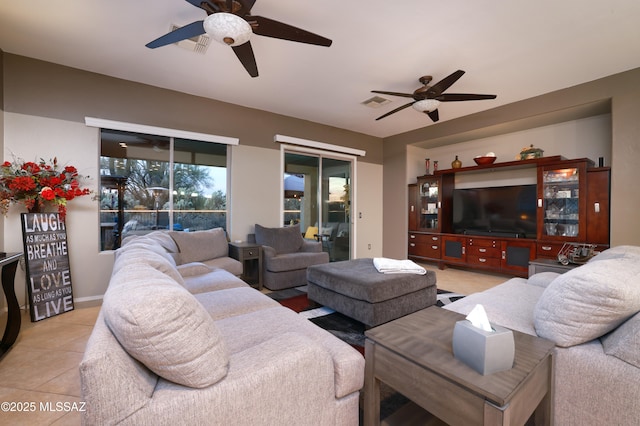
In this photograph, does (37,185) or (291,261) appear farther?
(291,261)

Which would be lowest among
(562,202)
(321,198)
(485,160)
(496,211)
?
(496,211)

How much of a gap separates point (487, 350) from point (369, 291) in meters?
1.40

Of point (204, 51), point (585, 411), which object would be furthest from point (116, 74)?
point (585, 411)

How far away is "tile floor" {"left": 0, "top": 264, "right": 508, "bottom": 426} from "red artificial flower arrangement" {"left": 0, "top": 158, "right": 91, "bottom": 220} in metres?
1.15

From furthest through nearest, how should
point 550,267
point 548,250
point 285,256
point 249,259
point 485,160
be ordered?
point 485,160
point 548,250
point 285,256
point 249,259
point 550,267

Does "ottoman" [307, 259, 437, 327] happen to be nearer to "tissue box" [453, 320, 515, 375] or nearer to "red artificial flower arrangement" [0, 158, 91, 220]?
"tissue box" [453, 320, 515, 375]


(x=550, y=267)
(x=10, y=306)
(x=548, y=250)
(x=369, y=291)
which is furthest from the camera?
(x=548, y=250)

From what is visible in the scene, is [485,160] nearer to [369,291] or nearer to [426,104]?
[426,104]

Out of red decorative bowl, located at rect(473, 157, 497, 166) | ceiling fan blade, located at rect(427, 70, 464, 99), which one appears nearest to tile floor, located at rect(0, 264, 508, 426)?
ceiling fan blade, located at rect(427, 70, 464, 99)

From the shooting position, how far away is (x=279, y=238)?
4.09 metres

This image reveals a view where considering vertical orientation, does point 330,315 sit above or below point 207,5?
below

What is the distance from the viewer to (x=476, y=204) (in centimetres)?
495

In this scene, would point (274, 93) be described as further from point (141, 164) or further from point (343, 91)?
point (141, 164)

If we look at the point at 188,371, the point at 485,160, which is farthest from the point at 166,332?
the point at 485,160
